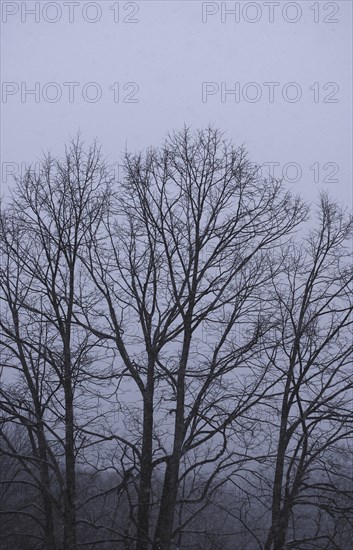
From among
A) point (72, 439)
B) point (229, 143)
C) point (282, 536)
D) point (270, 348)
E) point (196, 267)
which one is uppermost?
point (229, 143)

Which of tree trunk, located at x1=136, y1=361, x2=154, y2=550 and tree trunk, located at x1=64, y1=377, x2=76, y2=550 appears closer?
tree trunk, located at x1=64, y1=377, x2=76, y2=550

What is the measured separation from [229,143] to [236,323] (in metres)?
3.95

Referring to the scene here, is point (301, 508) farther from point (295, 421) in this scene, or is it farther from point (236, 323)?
point (236, 323)

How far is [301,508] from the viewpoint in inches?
520

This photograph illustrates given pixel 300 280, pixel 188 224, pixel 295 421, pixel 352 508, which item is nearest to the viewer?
pixel 352 508

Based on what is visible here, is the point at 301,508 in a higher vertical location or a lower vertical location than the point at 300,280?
lower

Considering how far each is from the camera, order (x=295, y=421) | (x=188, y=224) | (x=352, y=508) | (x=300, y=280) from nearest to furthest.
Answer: (x=352, y=508), (x=295, y=421), (x=188, y=224), (x=300, y=280)

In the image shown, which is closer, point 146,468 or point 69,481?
point 69,481

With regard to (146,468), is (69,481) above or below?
below

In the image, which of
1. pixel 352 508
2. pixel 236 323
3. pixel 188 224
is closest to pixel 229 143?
pixel 188 224

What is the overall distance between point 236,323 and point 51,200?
4885 millimetres

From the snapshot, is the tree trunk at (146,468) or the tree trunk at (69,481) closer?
the tree trunk at (69,481)

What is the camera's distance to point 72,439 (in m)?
10.2

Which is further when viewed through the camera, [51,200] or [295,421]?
[51,200]
